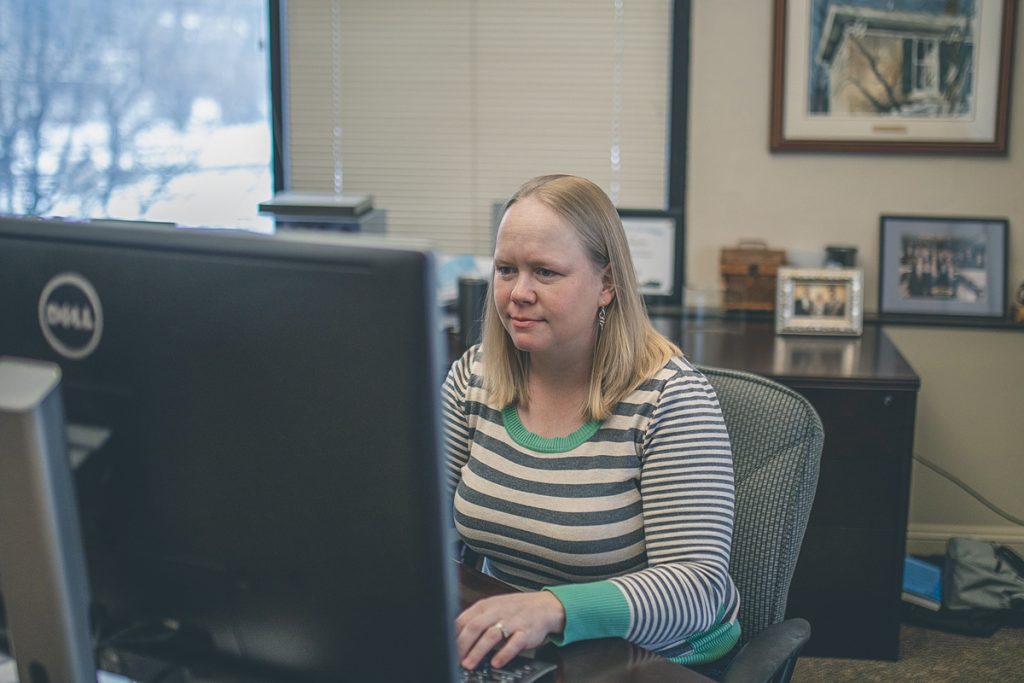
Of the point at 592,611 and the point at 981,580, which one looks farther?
the point at 981,580

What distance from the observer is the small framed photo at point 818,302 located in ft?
9.49

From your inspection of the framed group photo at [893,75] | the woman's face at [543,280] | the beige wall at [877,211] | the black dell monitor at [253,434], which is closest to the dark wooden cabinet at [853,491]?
the beige wall at [877,211]

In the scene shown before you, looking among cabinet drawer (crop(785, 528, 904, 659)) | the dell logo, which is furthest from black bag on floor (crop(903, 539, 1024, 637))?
the dell logo

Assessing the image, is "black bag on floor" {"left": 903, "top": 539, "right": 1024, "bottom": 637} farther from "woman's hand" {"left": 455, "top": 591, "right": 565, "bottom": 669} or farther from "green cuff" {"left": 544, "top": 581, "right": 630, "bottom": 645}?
"woman's hand" {"left": 455, "top": 591, "right": 565, "bottom": 669}

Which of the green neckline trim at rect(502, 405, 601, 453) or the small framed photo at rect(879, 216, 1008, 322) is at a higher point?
the small framed photo at rect(879, 216, 1008, 322)

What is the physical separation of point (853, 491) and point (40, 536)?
85.1 inches

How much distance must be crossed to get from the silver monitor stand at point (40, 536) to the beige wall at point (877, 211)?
2.54 metres

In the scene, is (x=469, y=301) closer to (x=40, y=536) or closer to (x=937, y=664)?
(x=937, y=664)

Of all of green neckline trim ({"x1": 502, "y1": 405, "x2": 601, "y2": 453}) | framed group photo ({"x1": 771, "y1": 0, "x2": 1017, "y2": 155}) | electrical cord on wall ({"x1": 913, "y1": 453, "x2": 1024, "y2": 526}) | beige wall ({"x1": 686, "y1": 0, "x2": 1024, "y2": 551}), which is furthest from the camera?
electrical cord on wall ({"x1": 913, "y1": 453, "x2": 1024, "y2": 526})

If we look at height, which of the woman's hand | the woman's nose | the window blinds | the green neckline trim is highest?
the window blinds

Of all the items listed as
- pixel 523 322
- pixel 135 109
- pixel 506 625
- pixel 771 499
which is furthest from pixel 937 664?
pixel 135 109

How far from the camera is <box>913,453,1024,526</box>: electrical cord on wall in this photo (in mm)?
3127

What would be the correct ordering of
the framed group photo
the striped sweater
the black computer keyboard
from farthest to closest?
the framed group photo
the striped sweater
the black computer keyboard

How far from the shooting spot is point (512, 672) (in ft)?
3.65
